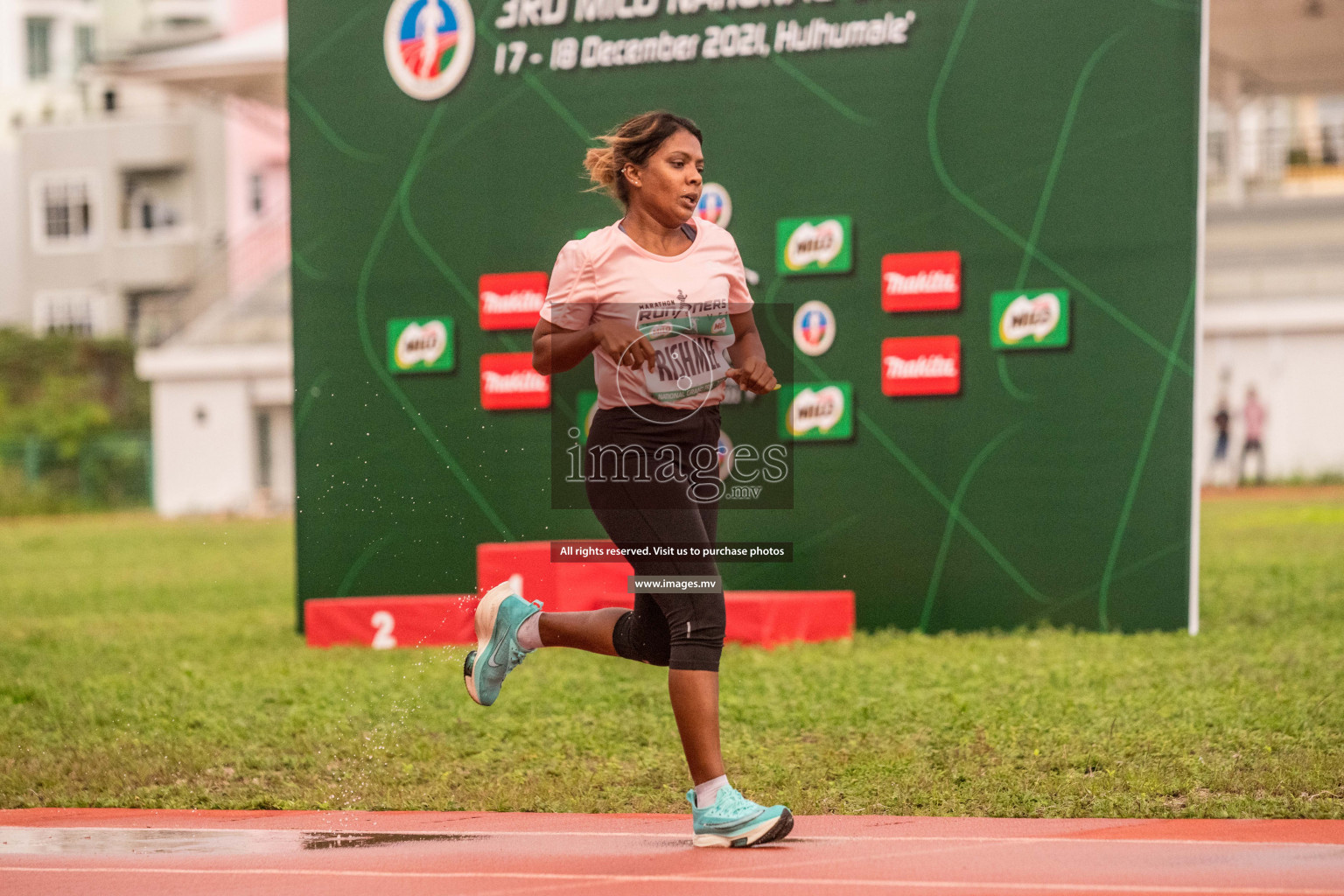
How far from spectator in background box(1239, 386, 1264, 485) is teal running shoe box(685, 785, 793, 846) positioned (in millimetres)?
27175

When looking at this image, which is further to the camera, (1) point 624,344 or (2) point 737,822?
(2) point 737,822

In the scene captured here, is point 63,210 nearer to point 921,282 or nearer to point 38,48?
point 38,48

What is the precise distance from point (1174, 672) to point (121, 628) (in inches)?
301

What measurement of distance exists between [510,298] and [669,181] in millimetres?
6006

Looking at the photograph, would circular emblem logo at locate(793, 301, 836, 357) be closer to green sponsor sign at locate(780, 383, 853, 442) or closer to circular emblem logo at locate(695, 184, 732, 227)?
green sponsor sign at locate(780, 383, 853, 442)

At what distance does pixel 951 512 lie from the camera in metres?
10.1

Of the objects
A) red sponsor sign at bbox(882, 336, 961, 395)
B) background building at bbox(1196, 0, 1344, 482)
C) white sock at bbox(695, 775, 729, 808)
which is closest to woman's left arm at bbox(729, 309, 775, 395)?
white sock at bbox(695, 775, 729, 808)

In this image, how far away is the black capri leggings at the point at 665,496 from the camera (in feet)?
15.4

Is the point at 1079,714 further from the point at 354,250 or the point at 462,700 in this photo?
the point at 354,250

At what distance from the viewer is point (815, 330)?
33.9 feet

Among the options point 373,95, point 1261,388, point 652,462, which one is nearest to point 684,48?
point 373,95

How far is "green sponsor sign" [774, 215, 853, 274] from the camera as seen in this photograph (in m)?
10.3

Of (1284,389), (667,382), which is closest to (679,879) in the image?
(667,382)

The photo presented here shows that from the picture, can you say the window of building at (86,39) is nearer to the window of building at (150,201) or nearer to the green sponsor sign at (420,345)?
the window of building at (150,201)
